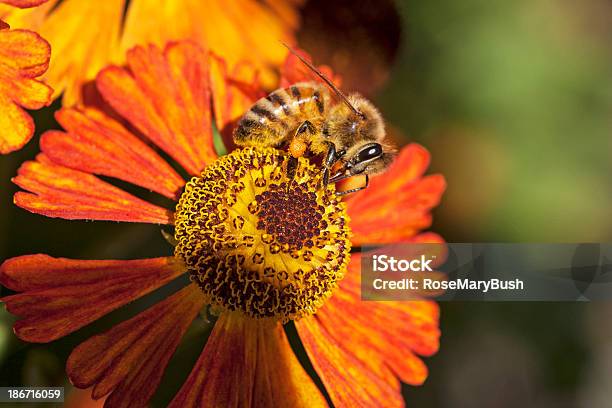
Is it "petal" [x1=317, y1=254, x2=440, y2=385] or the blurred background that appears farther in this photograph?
the blurred background

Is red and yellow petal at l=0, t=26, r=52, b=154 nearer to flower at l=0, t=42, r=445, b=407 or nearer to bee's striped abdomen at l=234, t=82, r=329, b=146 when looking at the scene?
flower at l=0, t=42, r=445, b=407

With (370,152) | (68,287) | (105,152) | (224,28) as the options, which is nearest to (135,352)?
(68,287)

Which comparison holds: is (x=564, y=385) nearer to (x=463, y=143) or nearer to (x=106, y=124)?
(x=463, y=143)

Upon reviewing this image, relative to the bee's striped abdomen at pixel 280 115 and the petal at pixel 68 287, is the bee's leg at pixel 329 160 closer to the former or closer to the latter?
the bee's striped abdomen at pixel 280 115

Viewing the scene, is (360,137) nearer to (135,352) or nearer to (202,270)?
(202,270)

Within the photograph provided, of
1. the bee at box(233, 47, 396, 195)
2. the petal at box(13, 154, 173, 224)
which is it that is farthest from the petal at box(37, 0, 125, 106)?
the bee at box(233, 47, 396, 195)

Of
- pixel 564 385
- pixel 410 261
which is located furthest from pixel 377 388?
pixel 564 385
